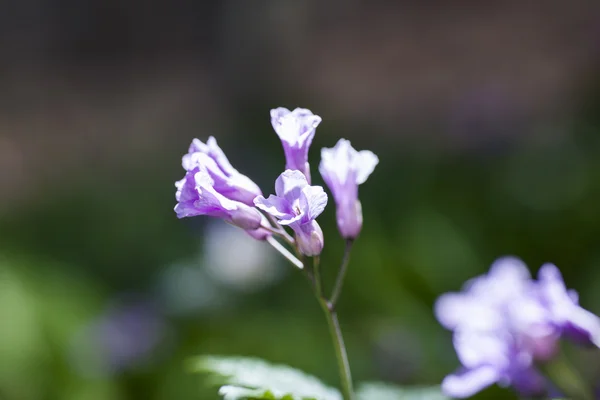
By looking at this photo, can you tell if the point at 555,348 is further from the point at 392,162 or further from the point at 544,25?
the point at 544,25

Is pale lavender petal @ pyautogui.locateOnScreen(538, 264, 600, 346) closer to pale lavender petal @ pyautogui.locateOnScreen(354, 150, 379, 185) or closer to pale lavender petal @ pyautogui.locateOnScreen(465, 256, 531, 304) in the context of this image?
pale lavender petal @ pyautogui.locateOnScreen(465, 256, 531, 304)

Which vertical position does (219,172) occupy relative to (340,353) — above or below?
above

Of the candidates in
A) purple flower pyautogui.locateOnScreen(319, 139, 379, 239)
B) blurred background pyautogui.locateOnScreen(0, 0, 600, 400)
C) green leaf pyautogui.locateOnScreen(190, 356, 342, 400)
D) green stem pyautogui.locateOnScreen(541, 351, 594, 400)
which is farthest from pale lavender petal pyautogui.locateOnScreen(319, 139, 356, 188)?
blurred background pyautogui.locateOnScreen(0, 0, 600, 400)

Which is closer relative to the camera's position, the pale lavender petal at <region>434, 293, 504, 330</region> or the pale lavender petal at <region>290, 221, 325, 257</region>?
the pale lavender petal at <region>290, 221, 325, 257</region>

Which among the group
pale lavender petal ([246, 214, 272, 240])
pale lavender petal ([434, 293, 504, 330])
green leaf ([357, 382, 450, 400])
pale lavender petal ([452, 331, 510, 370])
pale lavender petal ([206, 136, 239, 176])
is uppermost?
pale lavender petal ([206, 136, 239, 176])

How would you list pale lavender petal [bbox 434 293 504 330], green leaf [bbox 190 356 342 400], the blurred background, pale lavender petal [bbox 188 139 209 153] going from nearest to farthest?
green leaf [bbox 190 356 342 400]
pale lavender petal [bbox 188 139 209 153]
pale lavender petal [bbox 434 293 504 330]
the blurred background

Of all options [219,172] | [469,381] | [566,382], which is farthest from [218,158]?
[566,382]

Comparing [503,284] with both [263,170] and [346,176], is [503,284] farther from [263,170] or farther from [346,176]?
[263,170]
